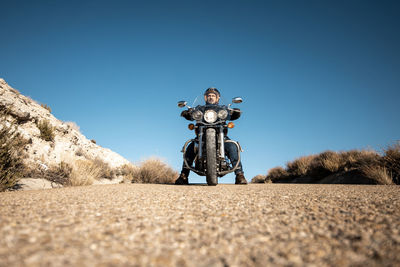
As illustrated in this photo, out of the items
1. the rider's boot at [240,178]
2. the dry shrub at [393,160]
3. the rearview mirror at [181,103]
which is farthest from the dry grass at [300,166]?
the rearview mirror at [181,103]

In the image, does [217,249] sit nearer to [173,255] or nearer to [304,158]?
[173,255]

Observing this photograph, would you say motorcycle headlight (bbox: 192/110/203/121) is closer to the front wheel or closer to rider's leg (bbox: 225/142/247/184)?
the front wheel

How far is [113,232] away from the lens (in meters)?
1.29

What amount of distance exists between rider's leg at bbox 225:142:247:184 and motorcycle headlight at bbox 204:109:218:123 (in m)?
1.03

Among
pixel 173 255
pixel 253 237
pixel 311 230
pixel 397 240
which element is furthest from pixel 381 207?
pixel 173 255

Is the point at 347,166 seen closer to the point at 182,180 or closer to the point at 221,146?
the point at 221,146

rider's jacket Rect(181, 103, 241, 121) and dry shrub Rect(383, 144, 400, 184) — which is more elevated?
rider's jacket Rect(181, 103, 241, 121)

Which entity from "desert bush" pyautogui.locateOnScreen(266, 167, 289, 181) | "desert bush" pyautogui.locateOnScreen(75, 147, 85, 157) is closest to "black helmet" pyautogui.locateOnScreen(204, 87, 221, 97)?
"desert bush" pyautogui.locateOnScreen(266, 167, 289, 181)

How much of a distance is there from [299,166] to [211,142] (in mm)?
8952

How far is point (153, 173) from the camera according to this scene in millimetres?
8586

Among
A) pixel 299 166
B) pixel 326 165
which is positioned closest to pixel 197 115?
pixel 326 165

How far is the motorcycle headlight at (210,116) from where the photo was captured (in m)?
5.25

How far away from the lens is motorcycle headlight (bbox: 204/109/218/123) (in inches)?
207

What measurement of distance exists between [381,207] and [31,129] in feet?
41.1
